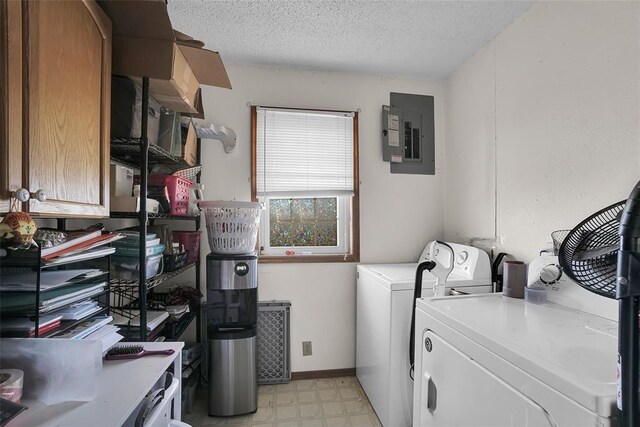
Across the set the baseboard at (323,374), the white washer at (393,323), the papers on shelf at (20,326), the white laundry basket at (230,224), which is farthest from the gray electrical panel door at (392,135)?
the papers on shelf at (20,326)

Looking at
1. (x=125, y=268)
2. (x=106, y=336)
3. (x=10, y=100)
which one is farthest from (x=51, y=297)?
(x=10, y=100)

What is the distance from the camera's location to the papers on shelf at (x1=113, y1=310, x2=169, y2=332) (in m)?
1.34

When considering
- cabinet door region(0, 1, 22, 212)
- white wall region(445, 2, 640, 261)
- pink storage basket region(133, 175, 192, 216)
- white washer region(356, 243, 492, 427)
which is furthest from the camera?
white washer region(356, 243, 492, 427)

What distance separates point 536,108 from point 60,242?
223 cm

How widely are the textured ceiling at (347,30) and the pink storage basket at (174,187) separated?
0.98 meters

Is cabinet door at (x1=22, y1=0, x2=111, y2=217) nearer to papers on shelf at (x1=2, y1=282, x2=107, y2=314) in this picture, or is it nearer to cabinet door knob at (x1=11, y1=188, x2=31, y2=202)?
cabinet door knob at (x1=11, y1=188, x2=31, y2=202)

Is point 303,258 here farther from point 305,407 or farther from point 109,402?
point 109,402

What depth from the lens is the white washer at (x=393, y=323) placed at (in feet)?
5.34

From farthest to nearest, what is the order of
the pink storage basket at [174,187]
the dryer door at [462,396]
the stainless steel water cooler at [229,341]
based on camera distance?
1. the stainless steel water cooler at [229,341]
2. the pink storage basket at [174,187]
3. the dryer door at [462,396]

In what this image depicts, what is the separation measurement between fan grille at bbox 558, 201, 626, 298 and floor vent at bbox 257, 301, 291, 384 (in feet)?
5.94

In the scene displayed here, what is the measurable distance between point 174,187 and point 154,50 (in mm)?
664

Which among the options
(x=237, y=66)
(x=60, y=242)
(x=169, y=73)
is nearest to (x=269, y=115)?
(x=237, y=66)

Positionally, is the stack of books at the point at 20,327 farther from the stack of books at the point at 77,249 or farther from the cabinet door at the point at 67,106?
the cabinet door at the point at 67,106

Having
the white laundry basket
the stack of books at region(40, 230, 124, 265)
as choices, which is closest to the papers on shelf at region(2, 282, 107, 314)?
the stack of books at region(40, 230, 124, 265)
